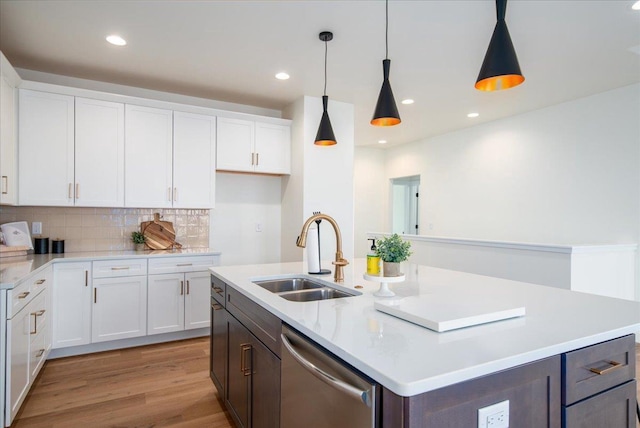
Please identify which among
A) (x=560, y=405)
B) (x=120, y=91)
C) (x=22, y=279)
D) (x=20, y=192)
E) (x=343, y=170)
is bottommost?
(x=560, y=405)

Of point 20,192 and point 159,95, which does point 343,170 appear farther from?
point 20,192

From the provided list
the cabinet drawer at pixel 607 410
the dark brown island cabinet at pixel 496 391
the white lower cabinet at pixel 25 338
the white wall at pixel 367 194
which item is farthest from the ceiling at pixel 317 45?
the white wall at pixel 367 194

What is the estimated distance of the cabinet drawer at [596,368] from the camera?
111 cm

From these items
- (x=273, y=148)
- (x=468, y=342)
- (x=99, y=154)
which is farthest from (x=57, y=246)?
(x=468, y=342)

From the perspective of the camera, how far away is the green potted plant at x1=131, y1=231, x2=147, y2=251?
3.78 meters

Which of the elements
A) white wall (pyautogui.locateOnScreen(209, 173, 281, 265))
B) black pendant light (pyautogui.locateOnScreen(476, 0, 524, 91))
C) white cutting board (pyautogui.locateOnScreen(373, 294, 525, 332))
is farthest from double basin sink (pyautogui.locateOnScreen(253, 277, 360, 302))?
white wall (pyautogui.locateOnScreen(209, 173, 281, 265))

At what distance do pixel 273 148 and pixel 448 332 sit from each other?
3.42 m

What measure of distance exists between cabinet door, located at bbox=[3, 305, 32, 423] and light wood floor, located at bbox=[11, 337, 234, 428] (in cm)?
19

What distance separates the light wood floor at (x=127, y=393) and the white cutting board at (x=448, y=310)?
1478mm

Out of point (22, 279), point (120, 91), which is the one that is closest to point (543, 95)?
point (120, 91)

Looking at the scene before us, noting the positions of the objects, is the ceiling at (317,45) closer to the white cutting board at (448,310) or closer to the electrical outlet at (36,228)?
the electrical outlet at (36,228)

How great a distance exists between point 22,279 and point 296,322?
1.90 m

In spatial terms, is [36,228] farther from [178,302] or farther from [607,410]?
[607,410]

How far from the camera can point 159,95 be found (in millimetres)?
4012
